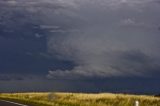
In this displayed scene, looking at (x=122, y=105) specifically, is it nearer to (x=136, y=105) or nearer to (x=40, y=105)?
(x=40, y=105)

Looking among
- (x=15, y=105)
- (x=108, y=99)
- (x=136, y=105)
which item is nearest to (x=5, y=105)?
(x=15, y=105)

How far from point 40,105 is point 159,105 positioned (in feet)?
44.7

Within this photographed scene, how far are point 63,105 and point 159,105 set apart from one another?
41.7ft

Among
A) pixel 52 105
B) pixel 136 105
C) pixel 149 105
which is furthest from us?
pixel 149 105

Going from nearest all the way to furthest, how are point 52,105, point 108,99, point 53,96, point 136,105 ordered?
point 136,105
point 52,105
point 53,96
point 108,99

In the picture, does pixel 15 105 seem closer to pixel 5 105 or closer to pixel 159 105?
pixel 5 105

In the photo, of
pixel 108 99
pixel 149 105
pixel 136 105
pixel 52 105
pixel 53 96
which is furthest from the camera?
pixel 108 99

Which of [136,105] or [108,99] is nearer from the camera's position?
[136,105]

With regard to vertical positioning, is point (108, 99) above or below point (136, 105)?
above

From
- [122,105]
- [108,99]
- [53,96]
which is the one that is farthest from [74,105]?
[108,99]

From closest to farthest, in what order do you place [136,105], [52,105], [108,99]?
[136,105]
[52,105]
[108,99]

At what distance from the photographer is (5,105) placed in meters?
29.6

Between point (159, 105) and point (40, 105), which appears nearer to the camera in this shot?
point (40, 105)

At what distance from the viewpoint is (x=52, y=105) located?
29.1 m
